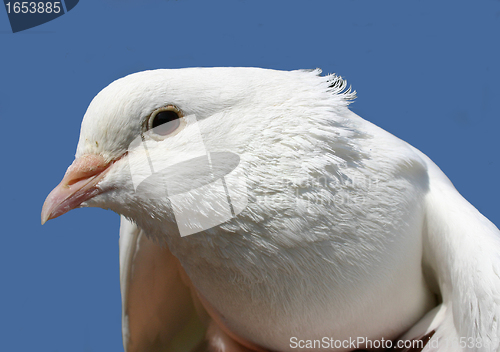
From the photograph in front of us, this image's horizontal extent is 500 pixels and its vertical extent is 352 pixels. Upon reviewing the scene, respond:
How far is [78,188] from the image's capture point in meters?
0.80

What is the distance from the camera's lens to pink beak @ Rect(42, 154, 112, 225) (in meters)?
0.80

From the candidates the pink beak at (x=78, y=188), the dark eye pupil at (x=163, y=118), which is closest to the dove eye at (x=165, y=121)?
the dark eye pupil at (x=163, y=118)

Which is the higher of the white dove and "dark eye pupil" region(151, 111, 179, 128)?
"dark eye pupil" region(151, 111, 179, 128)

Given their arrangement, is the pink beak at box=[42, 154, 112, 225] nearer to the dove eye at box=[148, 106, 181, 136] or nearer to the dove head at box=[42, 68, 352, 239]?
the dove head at box=[42, 68, 352, 239]

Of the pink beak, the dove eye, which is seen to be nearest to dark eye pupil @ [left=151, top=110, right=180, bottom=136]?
the dove eye

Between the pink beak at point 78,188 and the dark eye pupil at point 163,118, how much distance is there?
122mm

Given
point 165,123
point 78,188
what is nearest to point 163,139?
point 165,123

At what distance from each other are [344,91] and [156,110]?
0.40m

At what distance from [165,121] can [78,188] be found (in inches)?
8.3

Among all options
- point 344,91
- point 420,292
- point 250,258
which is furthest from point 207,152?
point 420,292

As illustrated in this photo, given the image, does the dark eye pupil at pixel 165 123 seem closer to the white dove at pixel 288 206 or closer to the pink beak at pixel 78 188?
the white dove at pixel 288 206

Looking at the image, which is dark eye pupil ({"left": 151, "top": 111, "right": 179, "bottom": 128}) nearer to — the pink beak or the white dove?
the white dove

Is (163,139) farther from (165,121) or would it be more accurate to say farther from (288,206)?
(288,206)

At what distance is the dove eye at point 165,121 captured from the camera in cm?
79
